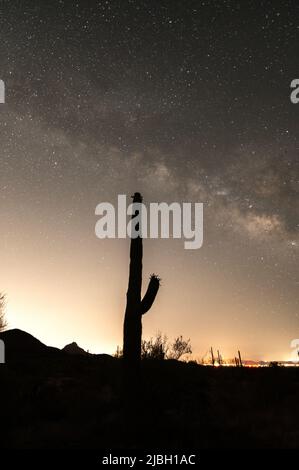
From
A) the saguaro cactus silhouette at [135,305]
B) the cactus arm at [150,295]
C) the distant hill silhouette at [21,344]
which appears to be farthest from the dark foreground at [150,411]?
the distant hill silhouette at [21,344]

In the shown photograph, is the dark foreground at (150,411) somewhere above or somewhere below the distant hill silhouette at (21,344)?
below

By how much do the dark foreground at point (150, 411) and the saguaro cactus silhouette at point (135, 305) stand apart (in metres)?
0.82

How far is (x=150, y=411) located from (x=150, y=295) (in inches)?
122

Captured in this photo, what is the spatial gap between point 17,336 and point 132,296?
83.6ft

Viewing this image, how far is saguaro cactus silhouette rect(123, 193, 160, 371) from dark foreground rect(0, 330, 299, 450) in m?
0.82

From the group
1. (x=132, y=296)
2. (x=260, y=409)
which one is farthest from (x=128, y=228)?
(x=260, y=409)

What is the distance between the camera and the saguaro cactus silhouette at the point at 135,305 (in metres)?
9.34

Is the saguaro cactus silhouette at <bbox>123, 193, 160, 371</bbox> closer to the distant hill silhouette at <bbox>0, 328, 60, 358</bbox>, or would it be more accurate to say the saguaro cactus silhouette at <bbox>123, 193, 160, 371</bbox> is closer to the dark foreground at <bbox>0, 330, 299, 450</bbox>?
the dark foreground at <bbox>0, 330, 299, 450</bbox>

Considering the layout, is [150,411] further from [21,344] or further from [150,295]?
[21,344]

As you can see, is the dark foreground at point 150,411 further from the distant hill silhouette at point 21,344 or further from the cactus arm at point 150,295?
the distant hill silhouette at point 21,344

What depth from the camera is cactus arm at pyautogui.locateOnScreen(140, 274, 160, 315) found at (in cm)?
991

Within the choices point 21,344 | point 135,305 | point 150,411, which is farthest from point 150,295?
point 21,344

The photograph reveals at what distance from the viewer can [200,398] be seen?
1275 cm
